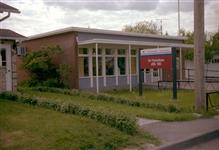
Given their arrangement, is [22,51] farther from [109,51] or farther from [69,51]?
[109,51]

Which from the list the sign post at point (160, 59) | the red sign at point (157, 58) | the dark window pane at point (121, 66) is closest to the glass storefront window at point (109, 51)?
the dark window pane at point (121, 66)

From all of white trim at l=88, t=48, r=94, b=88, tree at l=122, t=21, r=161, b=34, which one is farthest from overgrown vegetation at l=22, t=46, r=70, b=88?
tree at l=122, t=21, r=161, b=34

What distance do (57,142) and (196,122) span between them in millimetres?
5016

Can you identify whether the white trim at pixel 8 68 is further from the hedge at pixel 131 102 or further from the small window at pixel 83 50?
the small window at pixel 83 50

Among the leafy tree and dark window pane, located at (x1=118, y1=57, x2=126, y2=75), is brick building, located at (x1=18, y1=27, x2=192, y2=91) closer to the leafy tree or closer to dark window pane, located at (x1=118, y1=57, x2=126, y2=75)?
dark window pane, located at (x1=118, y1=57, x2=126, y2=75)

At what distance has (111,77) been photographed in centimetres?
2361

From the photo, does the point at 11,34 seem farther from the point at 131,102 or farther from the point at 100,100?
the point at 131,102

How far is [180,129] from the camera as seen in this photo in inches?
365

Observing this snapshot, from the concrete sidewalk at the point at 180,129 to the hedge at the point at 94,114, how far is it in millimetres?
795

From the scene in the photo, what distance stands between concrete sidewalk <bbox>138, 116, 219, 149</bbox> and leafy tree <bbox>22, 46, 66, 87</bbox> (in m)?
12.0

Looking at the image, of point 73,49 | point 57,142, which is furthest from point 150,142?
point 73,49

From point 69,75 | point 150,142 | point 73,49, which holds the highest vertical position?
point 73,49

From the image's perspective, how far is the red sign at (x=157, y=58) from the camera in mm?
15506

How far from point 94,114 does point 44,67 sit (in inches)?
494
